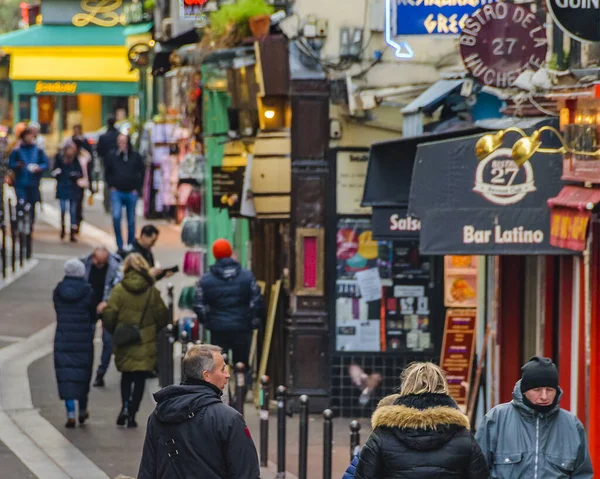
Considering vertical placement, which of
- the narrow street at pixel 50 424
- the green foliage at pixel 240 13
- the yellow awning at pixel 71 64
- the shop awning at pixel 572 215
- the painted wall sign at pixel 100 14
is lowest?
the narrow street at pixel 50 424

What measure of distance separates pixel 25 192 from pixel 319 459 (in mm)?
14757

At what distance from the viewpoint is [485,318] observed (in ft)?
52.2

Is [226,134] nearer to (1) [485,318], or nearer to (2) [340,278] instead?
(2) [340,278]

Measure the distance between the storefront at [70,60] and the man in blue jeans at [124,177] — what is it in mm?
25638

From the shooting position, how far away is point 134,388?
15602mm

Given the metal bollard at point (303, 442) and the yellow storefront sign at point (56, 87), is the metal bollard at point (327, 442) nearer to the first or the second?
the metal bollard at point (303, 442)

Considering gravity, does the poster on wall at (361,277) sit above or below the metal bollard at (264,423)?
above

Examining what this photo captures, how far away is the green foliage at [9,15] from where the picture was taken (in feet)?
243

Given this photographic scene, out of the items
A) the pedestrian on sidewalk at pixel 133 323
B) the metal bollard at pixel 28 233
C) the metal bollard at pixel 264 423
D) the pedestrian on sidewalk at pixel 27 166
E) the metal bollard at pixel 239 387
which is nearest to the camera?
the metal bollard at pixel 264 423

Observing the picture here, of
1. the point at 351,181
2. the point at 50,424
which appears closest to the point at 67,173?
the point at 351,181

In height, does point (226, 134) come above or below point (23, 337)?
above

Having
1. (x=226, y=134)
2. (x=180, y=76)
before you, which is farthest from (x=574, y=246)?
Answer: (x=180, y=76)

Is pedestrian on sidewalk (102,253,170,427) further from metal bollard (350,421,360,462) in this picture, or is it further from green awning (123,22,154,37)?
green awning (123,22,154,37)

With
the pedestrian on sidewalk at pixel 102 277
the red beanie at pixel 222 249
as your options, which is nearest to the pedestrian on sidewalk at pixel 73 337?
the red beanie at pixel 222 249
